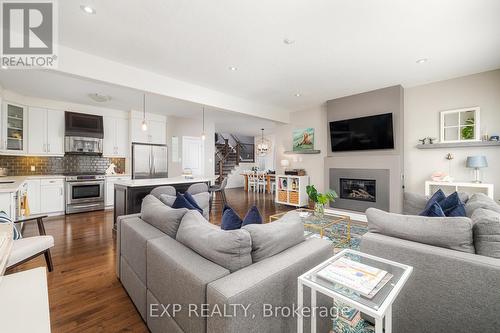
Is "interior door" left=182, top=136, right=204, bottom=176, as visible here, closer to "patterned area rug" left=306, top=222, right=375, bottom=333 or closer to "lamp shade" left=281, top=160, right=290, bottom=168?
"lamp shade" left=281, top=160, right=290, bottom=168

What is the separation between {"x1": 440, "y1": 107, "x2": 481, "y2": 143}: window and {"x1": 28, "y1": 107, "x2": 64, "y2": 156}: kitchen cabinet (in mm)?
8336

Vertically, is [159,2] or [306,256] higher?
[159,2]

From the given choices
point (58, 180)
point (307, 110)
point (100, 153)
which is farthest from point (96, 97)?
point (307, 110)

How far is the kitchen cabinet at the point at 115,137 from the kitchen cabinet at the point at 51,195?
1250 mm

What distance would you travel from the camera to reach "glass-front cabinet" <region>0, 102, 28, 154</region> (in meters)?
4.29

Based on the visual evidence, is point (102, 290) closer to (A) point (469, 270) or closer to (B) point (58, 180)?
(A) point (469, 270)

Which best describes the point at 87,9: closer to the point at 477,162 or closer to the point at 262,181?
the point at 477,162

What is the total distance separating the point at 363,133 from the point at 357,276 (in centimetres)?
438

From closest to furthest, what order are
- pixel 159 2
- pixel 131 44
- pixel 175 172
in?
1. pixel 159 2
2. pixel 131 44
3. pixel 175 172

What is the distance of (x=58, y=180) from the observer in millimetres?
4922

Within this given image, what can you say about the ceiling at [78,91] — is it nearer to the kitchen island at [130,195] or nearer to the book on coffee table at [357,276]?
the kitchen island at [130,195]

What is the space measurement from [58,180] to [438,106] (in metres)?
8.28

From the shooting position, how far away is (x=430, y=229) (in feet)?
4.85

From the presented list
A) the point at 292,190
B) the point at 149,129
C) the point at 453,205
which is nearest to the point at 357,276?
the point at 453,205
